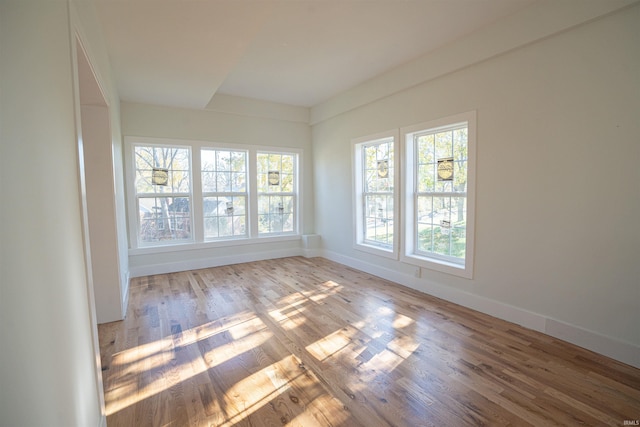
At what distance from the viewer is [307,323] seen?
302cm

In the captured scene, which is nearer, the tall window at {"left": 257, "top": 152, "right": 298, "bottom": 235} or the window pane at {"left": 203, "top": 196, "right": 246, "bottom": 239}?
the window pane at {"left": 203, "top": 196, "right": 246, "bottom": 239}

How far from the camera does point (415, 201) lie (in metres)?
4.04

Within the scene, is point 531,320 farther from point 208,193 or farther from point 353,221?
point 208,193

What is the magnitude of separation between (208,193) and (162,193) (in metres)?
0.69

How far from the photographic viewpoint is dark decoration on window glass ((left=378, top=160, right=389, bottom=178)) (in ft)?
14.6

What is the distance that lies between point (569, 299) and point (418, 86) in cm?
275

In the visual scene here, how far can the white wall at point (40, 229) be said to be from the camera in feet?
2.48

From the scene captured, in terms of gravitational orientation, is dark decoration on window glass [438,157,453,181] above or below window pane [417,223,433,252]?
above

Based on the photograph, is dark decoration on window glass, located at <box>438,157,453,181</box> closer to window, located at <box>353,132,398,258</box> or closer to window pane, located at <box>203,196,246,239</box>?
window, located at <box>353,132,398,258</box>

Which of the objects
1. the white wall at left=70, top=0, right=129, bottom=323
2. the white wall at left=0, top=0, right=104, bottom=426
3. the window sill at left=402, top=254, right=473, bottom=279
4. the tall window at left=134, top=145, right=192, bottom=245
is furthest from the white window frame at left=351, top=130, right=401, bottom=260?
the white wall at left=0, top=0, right=104, bottom=426

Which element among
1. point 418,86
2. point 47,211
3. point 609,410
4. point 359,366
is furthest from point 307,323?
point 418,86

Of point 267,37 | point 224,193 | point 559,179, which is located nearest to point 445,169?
→ point 559,179

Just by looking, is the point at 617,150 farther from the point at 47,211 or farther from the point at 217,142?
the point at 217,142

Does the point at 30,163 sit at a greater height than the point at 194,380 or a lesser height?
greater
